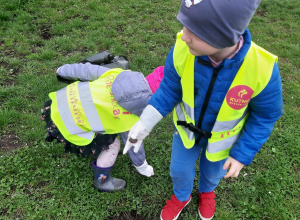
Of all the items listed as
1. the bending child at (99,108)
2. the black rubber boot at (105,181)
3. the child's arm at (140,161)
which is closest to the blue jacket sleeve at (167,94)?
the bending child at (99,108)

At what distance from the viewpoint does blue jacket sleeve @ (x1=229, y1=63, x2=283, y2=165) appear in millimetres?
1429

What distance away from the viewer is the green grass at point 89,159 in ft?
8.21

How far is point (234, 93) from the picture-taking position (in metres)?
1.46

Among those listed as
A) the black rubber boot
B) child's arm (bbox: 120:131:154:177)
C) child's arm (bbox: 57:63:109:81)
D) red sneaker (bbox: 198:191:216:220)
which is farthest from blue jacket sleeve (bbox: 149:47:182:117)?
red sneaker (bbox: 198:191:216:220)

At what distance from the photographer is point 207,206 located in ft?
7.89

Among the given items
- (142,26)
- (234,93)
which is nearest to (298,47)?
(142,26)

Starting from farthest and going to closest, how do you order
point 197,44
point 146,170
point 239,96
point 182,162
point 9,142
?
1. point 9,142
2. point 146,170
3. point 182,162
4. point 239,96
5. point 197,44

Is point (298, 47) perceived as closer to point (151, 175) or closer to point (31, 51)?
point (151, 175)

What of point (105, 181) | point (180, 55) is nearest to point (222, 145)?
point (180, 55)

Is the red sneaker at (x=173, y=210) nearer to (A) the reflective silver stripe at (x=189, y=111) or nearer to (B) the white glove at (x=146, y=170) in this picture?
(B) the white glove at (x=146, y=170)

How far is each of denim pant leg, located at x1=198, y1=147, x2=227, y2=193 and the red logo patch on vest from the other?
617 mm

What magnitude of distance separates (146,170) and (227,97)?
1.45 m

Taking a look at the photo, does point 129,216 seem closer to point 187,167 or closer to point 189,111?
point 187,167

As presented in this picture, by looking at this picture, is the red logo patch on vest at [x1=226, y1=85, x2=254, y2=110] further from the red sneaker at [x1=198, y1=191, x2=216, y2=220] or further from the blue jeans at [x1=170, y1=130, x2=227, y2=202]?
the red sneaker at [x1=198, y1=191, x2=216, y2=220]
